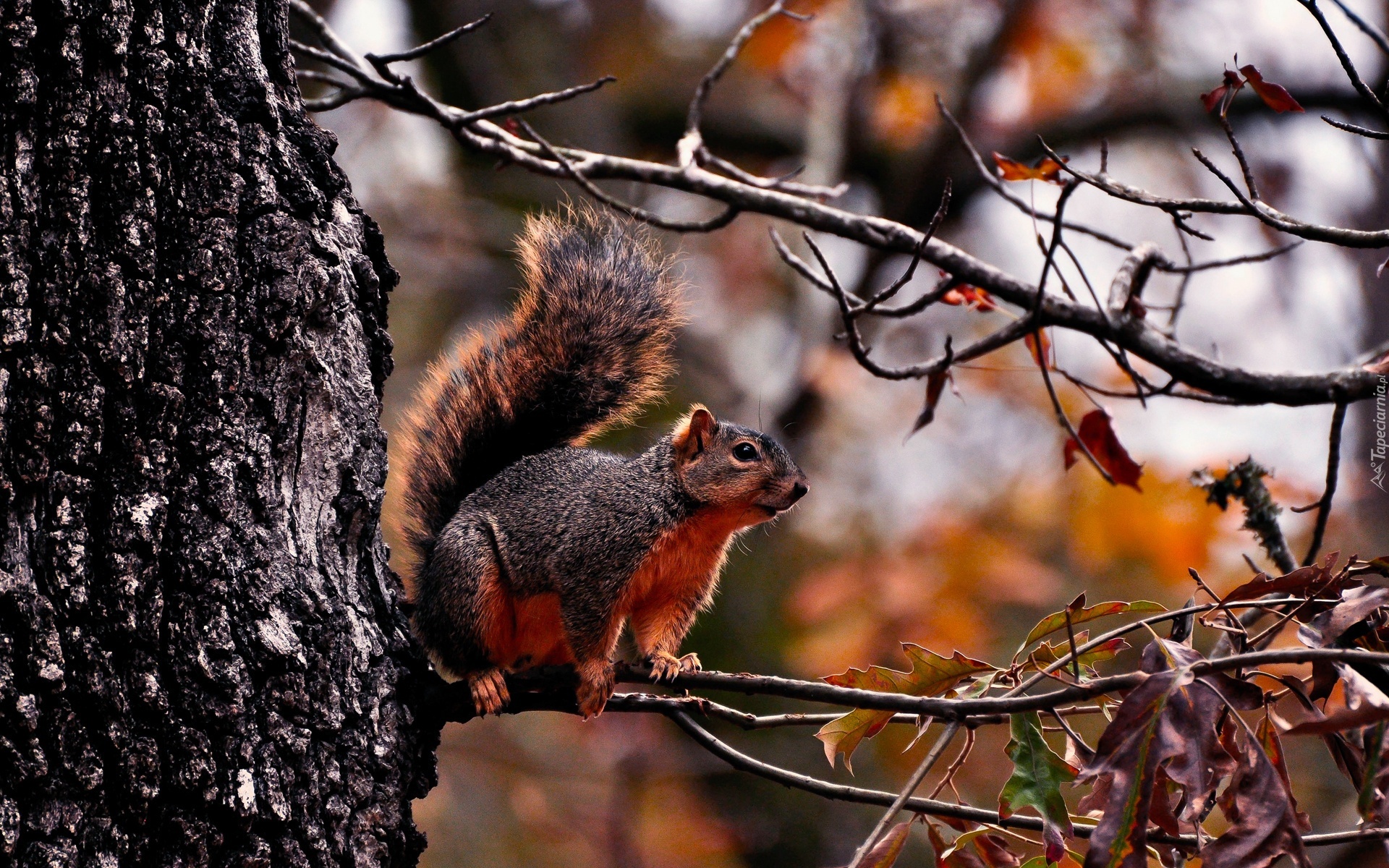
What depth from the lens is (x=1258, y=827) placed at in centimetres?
125

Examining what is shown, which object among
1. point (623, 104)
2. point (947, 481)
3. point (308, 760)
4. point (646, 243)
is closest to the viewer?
point (308, 760)

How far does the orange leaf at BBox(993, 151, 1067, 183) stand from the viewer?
1851mm

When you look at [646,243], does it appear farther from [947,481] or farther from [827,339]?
[947,481]

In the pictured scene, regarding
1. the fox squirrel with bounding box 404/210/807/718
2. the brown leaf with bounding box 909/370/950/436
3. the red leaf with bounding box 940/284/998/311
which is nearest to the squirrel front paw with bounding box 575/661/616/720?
the fox squirrel with bounding box 404/210/807/718

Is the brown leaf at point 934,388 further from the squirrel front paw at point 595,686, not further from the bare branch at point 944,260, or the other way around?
the squirrel front paw at point 595,686

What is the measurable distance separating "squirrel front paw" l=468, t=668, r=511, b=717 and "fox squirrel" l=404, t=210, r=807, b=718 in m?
0.25

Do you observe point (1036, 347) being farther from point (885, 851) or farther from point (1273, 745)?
point (885, 851)

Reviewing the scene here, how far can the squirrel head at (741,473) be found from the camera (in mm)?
2508

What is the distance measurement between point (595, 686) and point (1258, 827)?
1.14 m

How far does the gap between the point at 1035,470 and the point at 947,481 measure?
643mm

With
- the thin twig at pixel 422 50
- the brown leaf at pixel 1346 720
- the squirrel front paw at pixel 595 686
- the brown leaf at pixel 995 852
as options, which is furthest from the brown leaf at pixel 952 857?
the thin twig at pixel 422 50

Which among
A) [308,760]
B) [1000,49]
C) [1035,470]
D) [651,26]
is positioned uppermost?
[651,26]

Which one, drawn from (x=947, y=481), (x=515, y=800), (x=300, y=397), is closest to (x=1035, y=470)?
(x=947, y=481)

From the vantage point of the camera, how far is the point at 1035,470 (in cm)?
710
